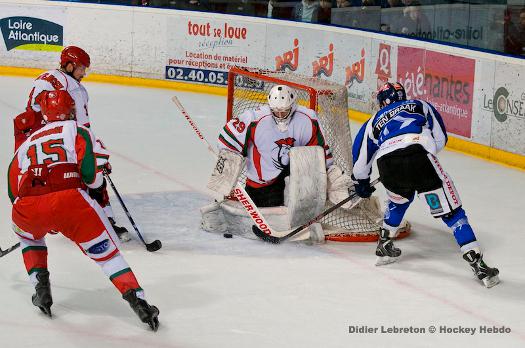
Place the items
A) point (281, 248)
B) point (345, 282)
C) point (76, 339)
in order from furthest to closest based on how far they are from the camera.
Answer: point (281, 248)
point (345, 282)
point (76, 339)

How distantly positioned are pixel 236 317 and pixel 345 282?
32.1 inches

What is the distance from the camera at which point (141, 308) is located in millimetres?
4809

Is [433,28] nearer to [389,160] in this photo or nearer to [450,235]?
[450,235]

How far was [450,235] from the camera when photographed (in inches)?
265

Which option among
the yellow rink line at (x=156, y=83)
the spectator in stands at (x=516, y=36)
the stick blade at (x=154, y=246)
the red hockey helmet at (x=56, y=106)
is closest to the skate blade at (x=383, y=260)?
the stick blade at (x=154, y=246)

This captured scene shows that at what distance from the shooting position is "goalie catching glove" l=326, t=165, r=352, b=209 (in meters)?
6.40

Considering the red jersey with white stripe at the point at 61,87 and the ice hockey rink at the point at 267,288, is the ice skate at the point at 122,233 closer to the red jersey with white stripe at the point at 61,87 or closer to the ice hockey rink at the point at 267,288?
the ice hockey rink at the point at 267,288

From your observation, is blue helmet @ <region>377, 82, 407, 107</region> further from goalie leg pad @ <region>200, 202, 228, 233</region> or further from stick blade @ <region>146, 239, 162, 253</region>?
stick blade @ <region>146, 239, 162, 253</region>

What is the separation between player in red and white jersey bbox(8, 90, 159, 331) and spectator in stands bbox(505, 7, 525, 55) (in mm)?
4903

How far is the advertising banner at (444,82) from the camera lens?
9.20 m

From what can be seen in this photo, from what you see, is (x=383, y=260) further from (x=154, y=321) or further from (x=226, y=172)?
(x=154, y=321)

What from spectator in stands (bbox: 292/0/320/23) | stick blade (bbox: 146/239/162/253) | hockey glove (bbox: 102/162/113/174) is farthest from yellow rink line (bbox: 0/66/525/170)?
hockey glove (bbox: 102/162/113/174)

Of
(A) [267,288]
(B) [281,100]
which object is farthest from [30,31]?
(A) [267,288]

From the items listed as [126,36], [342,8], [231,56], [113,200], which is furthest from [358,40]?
[113,200]
